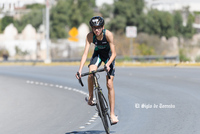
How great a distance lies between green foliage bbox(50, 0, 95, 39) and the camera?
8438 cm

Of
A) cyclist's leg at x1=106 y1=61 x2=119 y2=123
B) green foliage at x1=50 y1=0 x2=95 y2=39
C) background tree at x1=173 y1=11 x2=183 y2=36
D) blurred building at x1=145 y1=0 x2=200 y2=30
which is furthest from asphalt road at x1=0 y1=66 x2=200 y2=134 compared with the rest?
blurred building at x1=145 y1=0 x2=200 y2=30

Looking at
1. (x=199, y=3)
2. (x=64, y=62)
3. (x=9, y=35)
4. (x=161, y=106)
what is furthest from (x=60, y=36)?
(x=161, y=106)

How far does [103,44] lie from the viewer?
9.11m

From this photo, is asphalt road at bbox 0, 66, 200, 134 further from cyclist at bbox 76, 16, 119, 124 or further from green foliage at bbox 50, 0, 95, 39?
green foliage at bbox 50, 0, 95, 39

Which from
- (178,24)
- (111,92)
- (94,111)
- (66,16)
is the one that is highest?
(66,16)

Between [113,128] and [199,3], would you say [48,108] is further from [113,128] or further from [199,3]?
[199,3]

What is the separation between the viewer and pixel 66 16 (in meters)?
85.3

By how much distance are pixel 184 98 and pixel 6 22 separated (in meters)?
117

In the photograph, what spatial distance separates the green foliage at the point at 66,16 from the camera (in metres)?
84.4

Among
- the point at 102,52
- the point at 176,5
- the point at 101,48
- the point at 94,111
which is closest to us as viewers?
the point at 101,48

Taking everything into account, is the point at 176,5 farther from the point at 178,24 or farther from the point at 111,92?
the point at 111,92

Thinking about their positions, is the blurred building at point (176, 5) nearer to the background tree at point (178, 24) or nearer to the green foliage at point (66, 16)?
the background tree at point (178, 24)

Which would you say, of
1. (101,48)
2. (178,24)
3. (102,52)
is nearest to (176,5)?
(178,24)

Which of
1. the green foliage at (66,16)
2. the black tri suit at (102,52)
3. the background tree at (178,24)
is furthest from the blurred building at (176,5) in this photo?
the black tri suit at (102,52)
